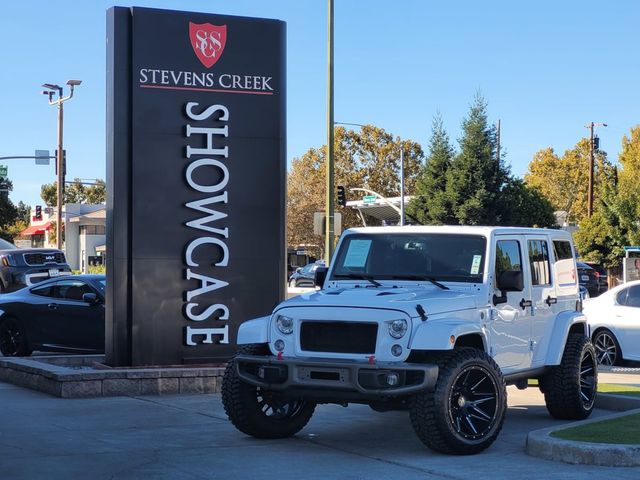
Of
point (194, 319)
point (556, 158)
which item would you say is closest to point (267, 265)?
point (194, 319)

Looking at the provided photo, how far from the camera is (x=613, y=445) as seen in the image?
791cm

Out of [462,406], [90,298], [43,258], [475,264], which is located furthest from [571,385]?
[43,258]

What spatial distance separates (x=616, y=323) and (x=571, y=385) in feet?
21.2

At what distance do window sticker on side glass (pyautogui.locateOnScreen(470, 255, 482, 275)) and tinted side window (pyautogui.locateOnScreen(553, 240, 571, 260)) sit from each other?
168 cm

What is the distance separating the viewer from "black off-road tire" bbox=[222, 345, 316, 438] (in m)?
8.91

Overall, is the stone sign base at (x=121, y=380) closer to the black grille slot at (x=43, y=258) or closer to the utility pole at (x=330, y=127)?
the utility pole at (x=330, y=127)

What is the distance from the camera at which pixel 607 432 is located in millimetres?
8617

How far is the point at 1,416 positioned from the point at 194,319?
10.8 feet

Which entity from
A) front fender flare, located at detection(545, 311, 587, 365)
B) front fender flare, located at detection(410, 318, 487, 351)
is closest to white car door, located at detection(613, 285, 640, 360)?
front fender flare, located at detection(545, 311, 587, 365)

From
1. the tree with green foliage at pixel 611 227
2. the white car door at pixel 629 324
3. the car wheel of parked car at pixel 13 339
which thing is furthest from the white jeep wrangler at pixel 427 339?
the tree with green foliage at pixel 611 227

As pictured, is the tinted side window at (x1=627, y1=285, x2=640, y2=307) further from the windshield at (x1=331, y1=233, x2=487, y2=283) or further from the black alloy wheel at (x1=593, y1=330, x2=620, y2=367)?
the windshield at (x1=331, y1=233, x2=487, y2=283)

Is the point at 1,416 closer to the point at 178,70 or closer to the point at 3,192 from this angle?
the point at 178,70

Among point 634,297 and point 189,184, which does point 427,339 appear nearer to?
point 189,184

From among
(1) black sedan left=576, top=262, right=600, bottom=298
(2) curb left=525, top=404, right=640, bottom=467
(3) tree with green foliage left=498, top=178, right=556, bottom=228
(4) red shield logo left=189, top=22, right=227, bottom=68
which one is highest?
(4) red shield logo left=189, top=22, right=227, bottom=68
